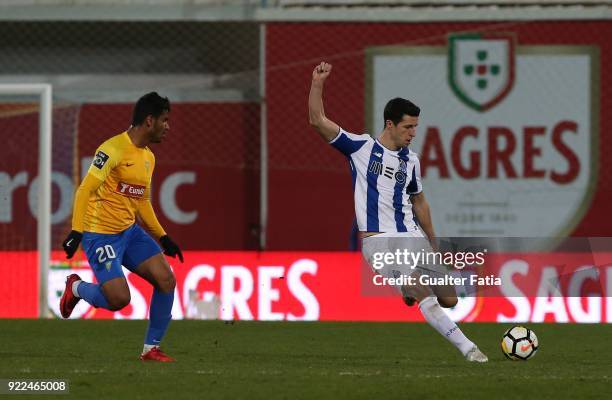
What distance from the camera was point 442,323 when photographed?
9375 mm

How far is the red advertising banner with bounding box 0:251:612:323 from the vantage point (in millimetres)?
14641

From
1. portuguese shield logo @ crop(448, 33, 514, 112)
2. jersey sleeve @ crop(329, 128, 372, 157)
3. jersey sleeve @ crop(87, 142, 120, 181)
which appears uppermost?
portuguese shield logo @ crop(448, 33, 514, 112)

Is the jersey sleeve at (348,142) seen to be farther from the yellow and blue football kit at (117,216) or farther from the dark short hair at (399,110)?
the yellow and blue football kit at (117,216)

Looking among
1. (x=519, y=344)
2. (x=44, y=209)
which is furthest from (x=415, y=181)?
(x=44, y=209)

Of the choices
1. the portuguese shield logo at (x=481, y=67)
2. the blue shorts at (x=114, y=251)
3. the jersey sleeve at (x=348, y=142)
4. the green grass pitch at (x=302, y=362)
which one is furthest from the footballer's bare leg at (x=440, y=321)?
the portuguese shield logo at (x=481, y=67)

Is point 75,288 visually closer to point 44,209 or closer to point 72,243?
point 72,243

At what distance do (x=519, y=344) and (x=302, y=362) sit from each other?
147 centimetres

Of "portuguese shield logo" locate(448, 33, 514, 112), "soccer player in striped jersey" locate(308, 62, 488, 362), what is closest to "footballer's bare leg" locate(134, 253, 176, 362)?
"soccer player in striped jersey" locate(308, 62, 488, 362)

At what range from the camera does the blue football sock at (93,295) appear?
32.0ft

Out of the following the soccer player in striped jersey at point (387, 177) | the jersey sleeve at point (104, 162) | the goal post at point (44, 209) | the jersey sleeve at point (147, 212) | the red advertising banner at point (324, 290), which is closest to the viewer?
the jersey sleeve at point (104, 162)

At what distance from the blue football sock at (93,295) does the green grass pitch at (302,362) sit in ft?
1.29

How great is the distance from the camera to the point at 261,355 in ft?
34.1

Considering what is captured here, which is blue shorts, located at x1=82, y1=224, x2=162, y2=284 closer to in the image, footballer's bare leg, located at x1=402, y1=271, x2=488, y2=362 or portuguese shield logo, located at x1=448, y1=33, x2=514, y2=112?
footballer's bare leg, located at x1=402, y1=271, x2=488, y2=362

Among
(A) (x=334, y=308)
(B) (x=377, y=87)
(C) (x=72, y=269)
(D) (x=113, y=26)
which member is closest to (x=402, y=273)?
(A) (x=334, y=308)
